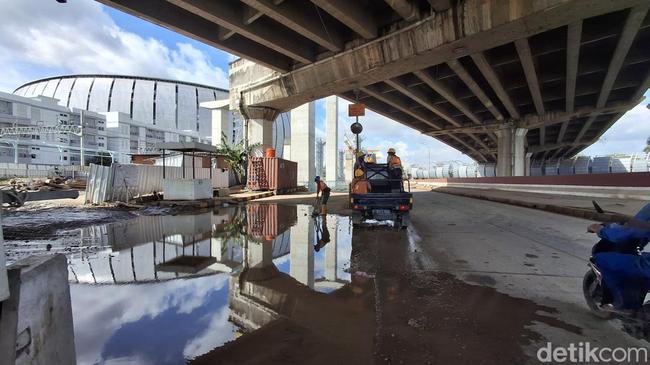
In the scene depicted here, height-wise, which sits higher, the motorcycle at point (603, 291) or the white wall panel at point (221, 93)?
the white wall panel at point (221, 93)

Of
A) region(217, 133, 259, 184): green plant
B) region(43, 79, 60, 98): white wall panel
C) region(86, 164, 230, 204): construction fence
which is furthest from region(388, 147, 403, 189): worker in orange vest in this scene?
region(43, 79, 60, 98): white wall panel

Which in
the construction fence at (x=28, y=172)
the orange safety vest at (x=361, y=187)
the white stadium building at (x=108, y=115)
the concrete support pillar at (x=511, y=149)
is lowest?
the orange safety vest at (x=361, y=187)

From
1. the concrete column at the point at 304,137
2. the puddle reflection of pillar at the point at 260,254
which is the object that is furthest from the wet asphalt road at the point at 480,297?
the concrete column at the point at 304,137

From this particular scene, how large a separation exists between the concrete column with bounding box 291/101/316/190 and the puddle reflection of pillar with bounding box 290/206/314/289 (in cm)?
2996

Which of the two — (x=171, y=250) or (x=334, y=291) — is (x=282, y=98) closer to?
(x=171, y=250)

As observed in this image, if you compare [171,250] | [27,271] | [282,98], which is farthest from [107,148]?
[27,271]

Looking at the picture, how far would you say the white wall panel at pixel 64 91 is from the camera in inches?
4087

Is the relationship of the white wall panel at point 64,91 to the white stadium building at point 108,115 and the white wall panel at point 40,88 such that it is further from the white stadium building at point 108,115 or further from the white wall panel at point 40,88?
the white wall panel at point 40,88

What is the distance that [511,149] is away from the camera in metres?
35.0

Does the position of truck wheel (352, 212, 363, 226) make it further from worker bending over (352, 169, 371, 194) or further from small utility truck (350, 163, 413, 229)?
worker bending over (352, 169, 371, 194)

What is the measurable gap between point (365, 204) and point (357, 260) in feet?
11.6

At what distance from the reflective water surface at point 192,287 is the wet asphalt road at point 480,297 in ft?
2.27

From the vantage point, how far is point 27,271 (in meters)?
2.09

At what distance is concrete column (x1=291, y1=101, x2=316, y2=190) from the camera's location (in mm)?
40938
